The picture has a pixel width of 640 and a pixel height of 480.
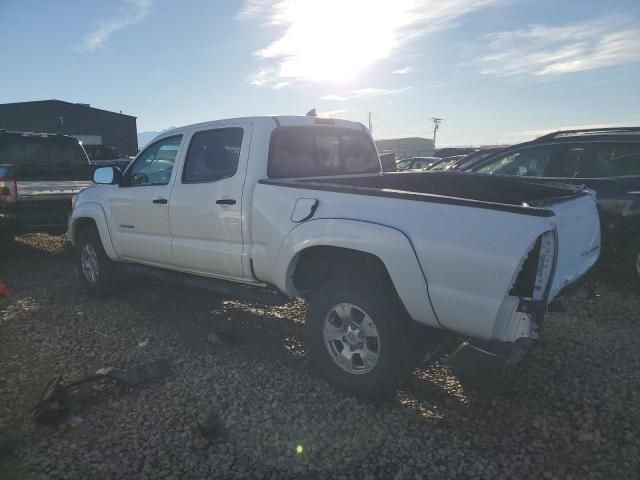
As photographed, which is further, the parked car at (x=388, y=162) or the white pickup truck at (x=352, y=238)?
the parked car at (x=388, y=162)

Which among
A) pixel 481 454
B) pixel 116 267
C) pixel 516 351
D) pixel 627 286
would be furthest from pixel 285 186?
pixel 627 286

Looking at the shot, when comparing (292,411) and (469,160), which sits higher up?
(469,160)

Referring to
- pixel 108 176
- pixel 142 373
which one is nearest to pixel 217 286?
pixel 142 373

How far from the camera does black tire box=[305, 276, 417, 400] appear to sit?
2.93 metres

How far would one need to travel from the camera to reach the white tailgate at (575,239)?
278 cm

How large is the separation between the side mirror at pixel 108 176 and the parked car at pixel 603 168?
439 centimetres

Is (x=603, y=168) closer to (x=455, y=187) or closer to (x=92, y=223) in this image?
(x=455, y=187)

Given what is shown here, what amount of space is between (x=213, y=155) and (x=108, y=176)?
4.99 ft

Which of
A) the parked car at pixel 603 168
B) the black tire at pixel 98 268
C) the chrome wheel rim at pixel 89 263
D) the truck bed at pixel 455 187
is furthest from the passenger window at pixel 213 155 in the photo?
the parked car at pixel 603 168

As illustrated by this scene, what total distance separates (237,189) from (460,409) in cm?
236

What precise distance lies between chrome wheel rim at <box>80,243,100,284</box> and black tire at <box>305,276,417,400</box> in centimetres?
349

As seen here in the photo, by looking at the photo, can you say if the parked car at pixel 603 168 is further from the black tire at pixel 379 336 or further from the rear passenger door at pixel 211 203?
the rear passenger door at pixel 211 203

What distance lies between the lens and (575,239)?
9.78 ft

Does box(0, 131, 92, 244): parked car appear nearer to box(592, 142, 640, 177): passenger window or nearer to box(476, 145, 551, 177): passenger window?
box(476, 145, 551, 177): passenger window
